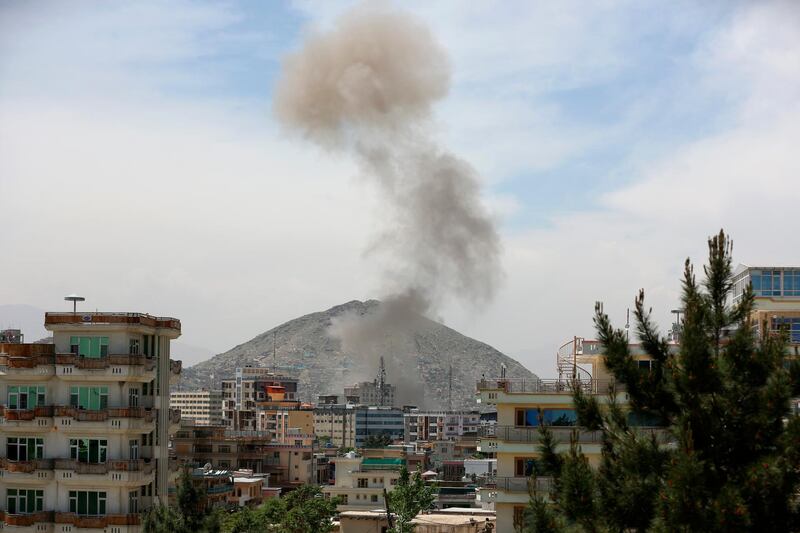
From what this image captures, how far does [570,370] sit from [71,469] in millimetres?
12499

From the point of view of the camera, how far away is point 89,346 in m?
30.2

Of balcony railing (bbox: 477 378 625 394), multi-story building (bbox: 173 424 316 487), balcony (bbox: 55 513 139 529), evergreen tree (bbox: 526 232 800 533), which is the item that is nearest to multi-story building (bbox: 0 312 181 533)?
balcony (bbox: 55 513 139 529)

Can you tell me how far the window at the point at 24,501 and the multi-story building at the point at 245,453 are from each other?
187 ft

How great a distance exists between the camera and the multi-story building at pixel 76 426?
29.5 metres

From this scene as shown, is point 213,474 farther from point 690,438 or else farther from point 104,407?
point 690,438

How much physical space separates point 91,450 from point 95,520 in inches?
67.7

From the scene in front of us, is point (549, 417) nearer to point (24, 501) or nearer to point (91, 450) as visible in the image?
point (91, 450)

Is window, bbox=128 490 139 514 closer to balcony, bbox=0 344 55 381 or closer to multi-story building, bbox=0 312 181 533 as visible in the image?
multi-story building, bbox=0 312 181 533

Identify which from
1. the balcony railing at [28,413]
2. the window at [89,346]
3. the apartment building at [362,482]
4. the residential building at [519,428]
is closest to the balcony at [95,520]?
the balcony railing at [28,413]

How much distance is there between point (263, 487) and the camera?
89375 mm

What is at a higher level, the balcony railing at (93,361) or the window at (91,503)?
the balcony railing at (93,361)

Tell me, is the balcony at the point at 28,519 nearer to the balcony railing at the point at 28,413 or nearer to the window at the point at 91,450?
the window at the point at 91,450

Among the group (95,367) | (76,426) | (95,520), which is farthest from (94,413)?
(95,520)

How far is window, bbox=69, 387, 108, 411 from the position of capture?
29984mm
